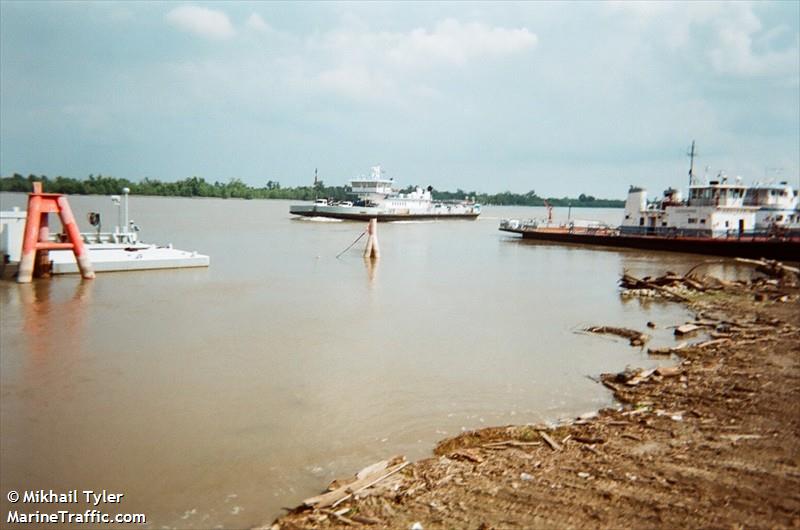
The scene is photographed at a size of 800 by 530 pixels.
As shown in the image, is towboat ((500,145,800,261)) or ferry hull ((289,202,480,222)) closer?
towboat ((500,145,800,261))

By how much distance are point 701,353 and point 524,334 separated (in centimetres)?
419

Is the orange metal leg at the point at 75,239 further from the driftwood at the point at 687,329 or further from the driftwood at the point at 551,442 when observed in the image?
the driftwood at the point at 551,442

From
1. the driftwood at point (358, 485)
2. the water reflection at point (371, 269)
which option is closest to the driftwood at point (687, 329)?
the driftwood at point (358, 485)

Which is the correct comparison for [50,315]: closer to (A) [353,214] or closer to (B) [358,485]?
(B) [358,485]

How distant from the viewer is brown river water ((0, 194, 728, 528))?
647cm

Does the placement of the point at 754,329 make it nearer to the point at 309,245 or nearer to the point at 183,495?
the point at 183,495

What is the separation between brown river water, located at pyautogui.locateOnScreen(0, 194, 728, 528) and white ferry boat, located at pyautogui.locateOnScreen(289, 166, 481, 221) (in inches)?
1966

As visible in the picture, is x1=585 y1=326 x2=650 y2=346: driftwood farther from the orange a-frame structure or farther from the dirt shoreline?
the orange a-frame structure

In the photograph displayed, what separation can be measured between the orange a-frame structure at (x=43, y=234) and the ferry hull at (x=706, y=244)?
35.8 meters

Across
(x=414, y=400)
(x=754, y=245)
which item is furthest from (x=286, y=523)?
(x=754, y=245)

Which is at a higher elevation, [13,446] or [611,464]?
[611,464]

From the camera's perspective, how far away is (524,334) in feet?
46.7

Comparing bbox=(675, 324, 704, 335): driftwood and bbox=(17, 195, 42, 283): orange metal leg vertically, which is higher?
bbox=(17, 195, 42, 283): orange metal leg

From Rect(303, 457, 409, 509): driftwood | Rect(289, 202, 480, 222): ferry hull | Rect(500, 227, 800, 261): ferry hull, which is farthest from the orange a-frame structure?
Rect(289, 202, 480, 222): ferry hull
